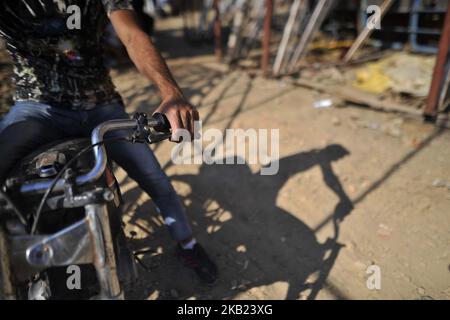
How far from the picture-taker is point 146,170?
218cm

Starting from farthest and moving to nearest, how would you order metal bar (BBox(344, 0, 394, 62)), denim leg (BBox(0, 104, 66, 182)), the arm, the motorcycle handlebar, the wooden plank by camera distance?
metal bar (BBox(344, 0, 394, 62)) → the wooden plank → denim leg (BBox(0, 104, 66, 182)) → the arm → the motorcycle handlebar

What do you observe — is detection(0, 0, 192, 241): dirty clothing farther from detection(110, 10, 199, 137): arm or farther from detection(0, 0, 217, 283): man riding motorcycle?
detection(110, 10, 199, 137): arm

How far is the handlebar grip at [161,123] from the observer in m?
1.48

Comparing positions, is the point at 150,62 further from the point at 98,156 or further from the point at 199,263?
the point at 199,263

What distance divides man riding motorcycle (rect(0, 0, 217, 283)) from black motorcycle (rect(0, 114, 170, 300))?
0.43 m

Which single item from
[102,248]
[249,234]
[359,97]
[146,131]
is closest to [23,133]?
[146,131]

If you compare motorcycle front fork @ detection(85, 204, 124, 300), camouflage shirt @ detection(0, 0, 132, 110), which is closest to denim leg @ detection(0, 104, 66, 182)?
camouflage shirt @ detection(0, 0, 132, 110)

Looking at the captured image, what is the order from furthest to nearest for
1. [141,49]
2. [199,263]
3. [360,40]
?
[360,40], [199,263], [141,49]

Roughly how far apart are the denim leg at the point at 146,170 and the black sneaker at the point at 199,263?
0.43 ft

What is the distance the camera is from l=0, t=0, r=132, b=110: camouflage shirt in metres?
1.99

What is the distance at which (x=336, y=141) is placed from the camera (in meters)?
4.09

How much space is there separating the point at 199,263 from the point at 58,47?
1668mm

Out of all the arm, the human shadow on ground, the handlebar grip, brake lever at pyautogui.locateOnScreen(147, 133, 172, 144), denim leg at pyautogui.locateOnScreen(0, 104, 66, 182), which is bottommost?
the human shadow on ground
